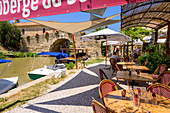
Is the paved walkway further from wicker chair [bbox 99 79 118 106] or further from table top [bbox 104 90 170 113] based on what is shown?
table top [bbox 104 90 170 113]

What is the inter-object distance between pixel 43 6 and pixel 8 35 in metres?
28.3

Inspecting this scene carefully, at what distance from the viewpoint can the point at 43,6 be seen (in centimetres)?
115

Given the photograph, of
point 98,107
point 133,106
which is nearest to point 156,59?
point 133,106

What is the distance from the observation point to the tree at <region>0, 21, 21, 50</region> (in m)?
24.0

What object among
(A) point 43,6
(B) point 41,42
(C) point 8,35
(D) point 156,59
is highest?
(C) point 8,35

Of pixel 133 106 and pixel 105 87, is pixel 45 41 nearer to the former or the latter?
pixel 105 87

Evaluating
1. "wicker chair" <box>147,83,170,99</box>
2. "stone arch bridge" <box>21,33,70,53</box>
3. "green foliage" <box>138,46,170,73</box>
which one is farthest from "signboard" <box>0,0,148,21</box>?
"stone arch bridge" <box>21,33,70,53</box>

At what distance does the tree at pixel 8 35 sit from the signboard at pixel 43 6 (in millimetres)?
26932

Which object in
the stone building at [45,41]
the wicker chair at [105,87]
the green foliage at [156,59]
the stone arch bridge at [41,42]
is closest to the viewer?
the wicker chair at [105,87]

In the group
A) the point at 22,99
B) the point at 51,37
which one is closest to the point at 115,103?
the point at 22,99

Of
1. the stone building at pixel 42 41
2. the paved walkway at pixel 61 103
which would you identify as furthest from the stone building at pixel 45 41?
the paved walkway at pixel 61 103

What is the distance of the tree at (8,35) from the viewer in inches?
943

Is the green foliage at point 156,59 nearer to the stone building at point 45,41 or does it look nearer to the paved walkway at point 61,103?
the paved walkway at point 61,103

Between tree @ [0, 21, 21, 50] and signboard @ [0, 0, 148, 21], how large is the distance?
88.4ft
